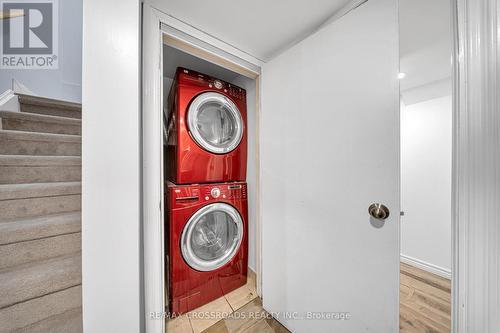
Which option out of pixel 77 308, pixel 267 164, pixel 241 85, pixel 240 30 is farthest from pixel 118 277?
pixel 241 85

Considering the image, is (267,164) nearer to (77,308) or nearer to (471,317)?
(471,317)

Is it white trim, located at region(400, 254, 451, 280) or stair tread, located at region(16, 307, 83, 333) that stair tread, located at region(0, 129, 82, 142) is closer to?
stair tread, located at region(16, 307, 83, 333)

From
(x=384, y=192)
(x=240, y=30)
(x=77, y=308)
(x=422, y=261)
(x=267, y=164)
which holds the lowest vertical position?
(x=77, y=308)

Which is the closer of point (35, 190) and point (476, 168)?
point (476, 168)

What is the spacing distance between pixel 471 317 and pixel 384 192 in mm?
422

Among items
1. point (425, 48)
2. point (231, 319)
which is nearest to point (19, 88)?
point (231, 319)

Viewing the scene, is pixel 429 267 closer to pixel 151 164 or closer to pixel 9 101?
pixel 151 164

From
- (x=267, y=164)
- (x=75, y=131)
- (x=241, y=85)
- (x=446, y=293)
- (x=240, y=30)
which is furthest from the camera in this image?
(x=241, y=85)

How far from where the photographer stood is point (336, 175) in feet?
2.81

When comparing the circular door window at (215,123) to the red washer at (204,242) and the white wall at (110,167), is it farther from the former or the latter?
the white wall at (110,167)

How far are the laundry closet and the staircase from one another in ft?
1.71

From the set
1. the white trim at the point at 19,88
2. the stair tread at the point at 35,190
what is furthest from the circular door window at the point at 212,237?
the white trim at the point at 19,88

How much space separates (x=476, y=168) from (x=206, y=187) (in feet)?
4.36

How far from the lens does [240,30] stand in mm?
1026
